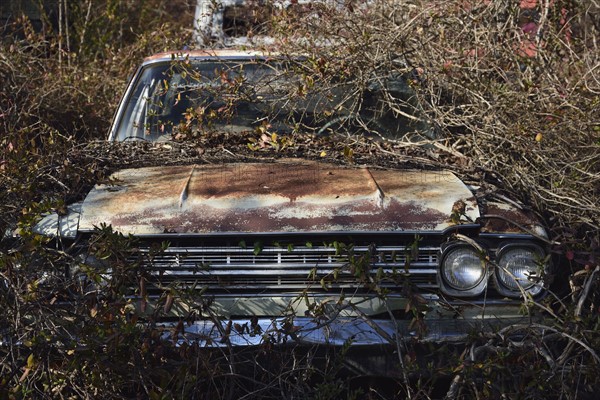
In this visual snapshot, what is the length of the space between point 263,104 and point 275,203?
Answer: 1.55 metres

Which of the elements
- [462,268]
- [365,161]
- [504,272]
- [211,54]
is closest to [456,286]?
[462,268]

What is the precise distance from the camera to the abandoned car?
10.5ft

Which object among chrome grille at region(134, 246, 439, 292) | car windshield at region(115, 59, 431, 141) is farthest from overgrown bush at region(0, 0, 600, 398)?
chrome grille at region(134, 246, 439, 292)

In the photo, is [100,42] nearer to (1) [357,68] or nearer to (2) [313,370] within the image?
(1) [357,68]

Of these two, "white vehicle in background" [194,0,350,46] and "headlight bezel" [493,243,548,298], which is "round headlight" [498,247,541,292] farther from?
"white vehicle in background" [194,0,350,46]

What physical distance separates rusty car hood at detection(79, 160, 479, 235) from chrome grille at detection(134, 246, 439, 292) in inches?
4.0

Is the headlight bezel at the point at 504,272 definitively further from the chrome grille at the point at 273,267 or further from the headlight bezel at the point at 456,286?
the chrome grille at the point at 273,267

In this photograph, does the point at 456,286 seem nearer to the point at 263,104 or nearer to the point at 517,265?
the point at 517,265

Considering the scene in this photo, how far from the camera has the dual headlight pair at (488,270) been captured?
3385mm

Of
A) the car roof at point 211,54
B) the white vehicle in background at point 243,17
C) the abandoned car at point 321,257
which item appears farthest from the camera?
the white vehicle in background at point 243,17

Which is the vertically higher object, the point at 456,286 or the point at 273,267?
the point at 273,267

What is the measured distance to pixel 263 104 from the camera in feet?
15.8

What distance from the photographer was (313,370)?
10.2ft

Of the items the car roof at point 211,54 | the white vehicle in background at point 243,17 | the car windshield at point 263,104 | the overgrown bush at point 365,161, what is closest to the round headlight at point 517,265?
the overgrown bush at point 365,161
